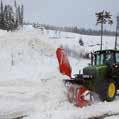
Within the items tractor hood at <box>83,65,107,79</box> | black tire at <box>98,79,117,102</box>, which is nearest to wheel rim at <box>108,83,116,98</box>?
black tire at <box>98,79,117,102</box>

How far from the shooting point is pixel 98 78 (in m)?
17.9

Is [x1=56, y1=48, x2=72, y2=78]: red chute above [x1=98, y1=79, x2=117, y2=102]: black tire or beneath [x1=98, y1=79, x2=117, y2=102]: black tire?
above

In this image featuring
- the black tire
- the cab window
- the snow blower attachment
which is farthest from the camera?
the cab window

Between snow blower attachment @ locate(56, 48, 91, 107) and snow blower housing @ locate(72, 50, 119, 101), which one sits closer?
snow blower attachment @ locate(56, 48, 91, 107)

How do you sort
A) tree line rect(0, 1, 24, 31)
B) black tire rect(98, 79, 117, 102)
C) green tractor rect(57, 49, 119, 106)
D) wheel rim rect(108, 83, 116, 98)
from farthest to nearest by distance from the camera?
tree line rect(0, 1, 24, 31) → wheel rim rect(108, 83, 116, 98) → black tire rect(98, 79, 117, 102) → green tractor rect(57, 49, 119, 106)

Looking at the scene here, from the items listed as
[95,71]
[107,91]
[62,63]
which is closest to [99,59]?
[95,71]

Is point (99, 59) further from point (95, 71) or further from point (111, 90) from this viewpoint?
point (111, 90)

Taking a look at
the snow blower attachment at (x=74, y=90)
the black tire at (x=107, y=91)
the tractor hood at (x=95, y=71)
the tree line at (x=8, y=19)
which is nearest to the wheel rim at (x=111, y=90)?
the black tire at (x=107, y=91)

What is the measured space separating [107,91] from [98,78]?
617mm

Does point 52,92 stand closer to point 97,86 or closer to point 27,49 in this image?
point 97,86

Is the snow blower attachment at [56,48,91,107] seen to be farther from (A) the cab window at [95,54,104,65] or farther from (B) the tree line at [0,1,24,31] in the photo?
(B) the tree line at [0,1,24,31]

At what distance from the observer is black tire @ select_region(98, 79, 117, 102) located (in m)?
18.0

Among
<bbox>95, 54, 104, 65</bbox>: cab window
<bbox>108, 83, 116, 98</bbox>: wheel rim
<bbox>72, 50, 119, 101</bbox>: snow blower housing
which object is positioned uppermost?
<bbox>95, 54, 104, 65</bbox>: cab window

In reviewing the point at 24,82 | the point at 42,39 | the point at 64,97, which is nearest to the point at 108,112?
the point at 64,97
